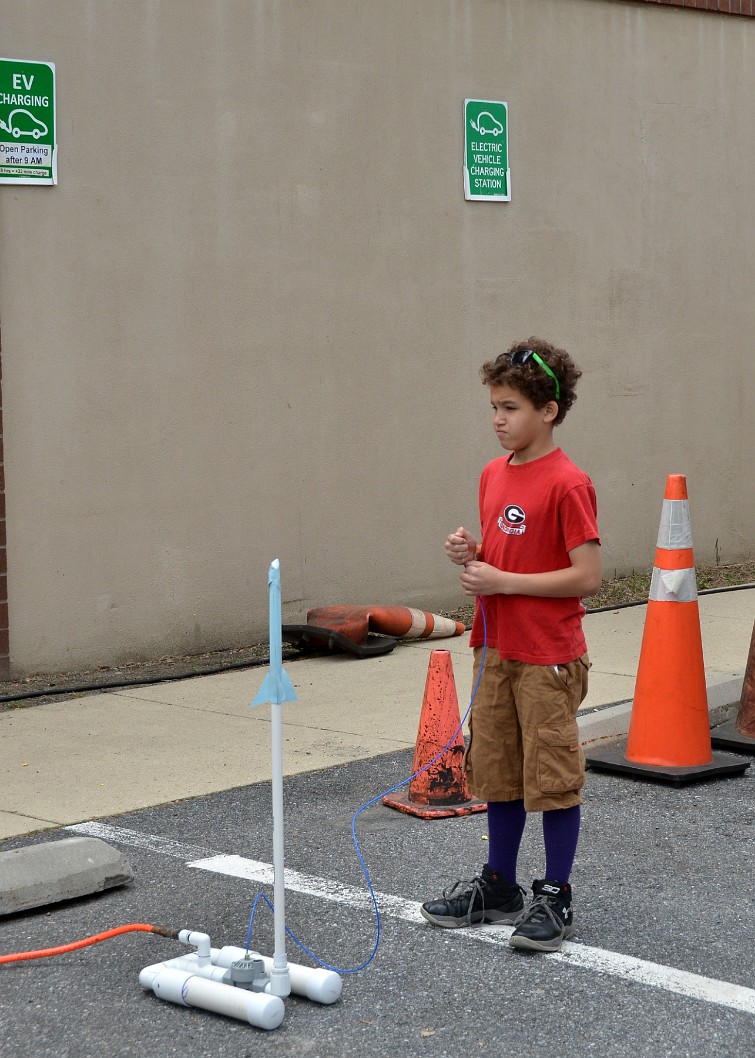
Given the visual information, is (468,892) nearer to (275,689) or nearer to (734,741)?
(275,689)

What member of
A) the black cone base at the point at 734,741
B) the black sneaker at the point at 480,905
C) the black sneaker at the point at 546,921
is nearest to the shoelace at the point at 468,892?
the black sneaker at the point at 480,905

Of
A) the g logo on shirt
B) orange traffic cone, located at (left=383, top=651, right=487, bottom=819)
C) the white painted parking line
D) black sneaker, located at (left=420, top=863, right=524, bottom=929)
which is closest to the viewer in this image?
the white painted parking line

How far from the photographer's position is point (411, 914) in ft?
14.4

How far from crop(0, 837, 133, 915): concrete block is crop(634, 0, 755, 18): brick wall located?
854cm

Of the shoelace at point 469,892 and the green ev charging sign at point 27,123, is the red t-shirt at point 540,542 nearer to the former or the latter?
the shoelace at point 469,892

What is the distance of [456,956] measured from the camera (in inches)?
159

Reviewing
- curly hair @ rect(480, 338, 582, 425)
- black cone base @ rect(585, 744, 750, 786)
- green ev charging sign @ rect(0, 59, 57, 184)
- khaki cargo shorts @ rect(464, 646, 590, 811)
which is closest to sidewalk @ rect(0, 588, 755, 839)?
black cone base @ rect(585, 744, 750, 786)

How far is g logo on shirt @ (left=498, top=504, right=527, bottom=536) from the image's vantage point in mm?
4152

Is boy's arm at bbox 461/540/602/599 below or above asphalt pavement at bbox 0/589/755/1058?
above

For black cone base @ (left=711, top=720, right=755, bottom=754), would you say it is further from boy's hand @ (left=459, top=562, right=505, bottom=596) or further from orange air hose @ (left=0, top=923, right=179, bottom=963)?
orange air hose @ (left=0, top=923, right=179, bottom=963)

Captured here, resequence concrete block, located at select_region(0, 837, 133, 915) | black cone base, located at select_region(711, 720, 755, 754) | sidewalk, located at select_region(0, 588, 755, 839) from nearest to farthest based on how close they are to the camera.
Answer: concrete block, located at select_region(0, 837, 133, 915)
sidewalk, located at select_region(0, 588, 755, 839)
black cone base, located at select_region(711, 720, 755, 754)

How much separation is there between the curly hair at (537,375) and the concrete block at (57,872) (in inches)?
77.6

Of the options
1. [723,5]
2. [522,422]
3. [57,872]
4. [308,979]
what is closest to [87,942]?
[57,872]

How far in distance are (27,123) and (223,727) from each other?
350cm
